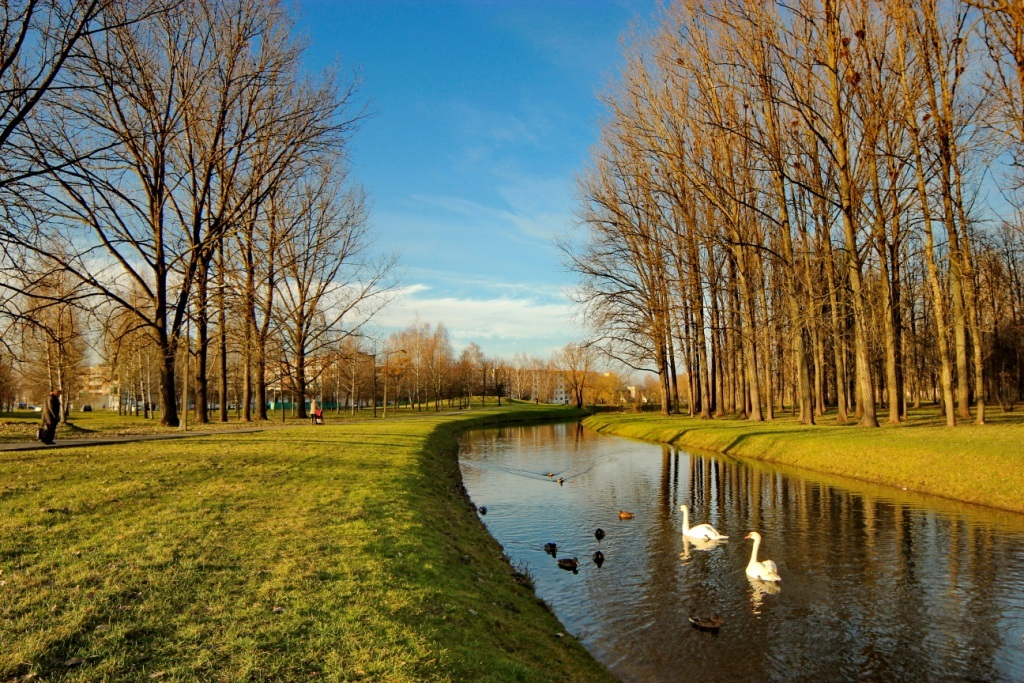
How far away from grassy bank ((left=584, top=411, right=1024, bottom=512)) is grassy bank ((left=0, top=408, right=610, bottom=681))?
1440cm

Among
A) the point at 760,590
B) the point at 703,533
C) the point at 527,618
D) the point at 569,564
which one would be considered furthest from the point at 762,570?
the point at 527,618

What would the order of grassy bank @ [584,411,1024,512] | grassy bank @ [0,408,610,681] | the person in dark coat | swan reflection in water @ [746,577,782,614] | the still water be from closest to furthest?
grassy bank @ [0,408,610,681] < the still water < swan reflection in water @ [746,577,782,614] < grassy bank @ [584,411,1024,512] < the person in dark coat

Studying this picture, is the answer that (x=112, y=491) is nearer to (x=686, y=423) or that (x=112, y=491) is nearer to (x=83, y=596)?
(x=83, y=596)

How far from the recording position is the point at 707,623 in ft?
30.5

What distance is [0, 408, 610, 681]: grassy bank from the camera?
217 inches

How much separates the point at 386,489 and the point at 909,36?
28029 mm

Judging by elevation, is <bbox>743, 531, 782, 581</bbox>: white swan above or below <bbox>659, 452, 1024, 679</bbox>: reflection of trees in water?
above

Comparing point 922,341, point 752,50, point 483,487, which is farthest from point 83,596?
point 922,341

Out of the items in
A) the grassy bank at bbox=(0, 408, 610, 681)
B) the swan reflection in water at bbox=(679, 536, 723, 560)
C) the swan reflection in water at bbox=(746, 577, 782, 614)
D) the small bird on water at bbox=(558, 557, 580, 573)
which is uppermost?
the grassy bank at bbox=(0, 408, 610, 681)

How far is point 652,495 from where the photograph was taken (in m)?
20.8

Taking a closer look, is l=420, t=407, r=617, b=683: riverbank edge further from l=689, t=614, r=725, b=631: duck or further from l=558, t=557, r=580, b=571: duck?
l=689, t=614, r=725, b=631: duck

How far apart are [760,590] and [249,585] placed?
8576mm

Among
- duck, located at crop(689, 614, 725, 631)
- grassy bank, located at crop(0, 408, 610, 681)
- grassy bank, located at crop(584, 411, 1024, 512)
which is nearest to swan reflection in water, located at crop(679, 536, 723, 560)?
duck, located at crop(689, 614, 725, 631)

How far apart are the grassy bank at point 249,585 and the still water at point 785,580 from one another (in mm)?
1360
